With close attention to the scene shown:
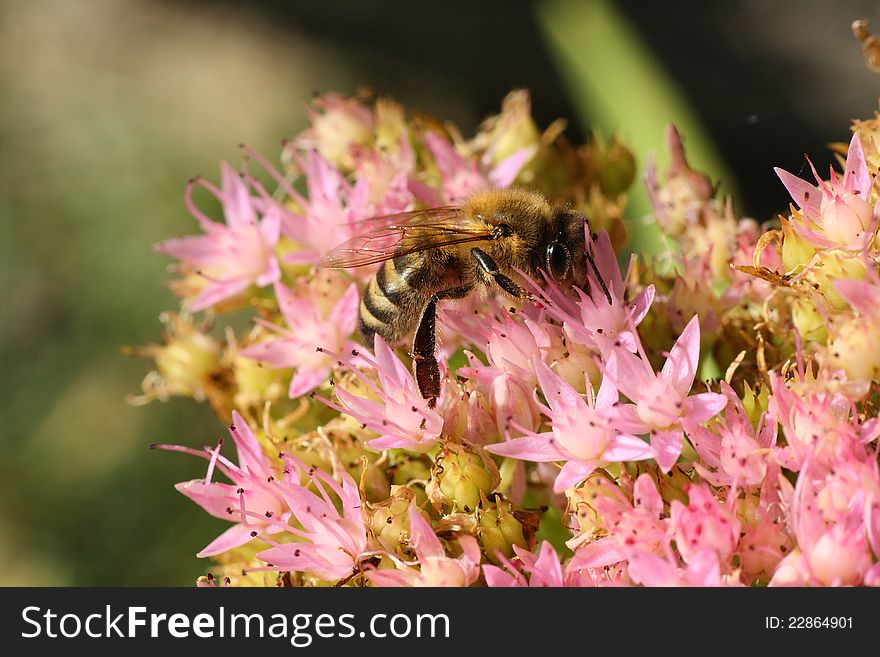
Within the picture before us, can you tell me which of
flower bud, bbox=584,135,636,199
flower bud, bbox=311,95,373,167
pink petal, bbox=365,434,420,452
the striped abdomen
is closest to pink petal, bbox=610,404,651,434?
pink petal, bbox=365,434,420,452

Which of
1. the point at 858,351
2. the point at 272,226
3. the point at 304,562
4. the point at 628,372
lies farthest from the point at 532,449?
the point at 272,226

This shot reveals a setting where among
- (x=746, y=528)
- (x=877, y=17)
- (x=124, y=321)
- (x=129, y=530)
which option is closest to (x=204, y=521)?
(x=129, y=530)

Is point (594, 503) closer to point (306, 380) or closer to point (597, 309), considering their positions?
point (597, 309)

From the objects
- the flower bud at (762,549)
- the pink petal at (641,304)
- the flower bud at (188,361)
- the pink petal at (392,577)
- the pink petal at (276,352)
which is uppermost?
the flower bud at (188,361)

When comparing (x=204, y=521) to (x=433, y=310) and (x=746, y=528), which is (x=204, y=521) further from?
(x=746, y=528)

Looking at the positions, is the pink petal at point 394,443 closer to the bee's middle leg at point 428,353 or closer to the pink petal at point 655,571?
the bee's middle leg at point 428,353

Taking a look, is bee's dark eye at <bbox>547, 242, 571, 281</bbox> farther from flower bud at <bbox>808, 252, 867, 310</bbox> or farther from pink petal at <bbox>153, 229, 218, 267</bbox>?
pink petal at <bbox>153, 229, 218, 267</bbox>

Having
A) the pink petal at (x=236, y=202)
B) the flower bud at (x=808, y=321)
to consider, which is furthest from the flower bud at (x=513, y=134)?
the flower bud at (x=808, y=321)
